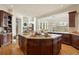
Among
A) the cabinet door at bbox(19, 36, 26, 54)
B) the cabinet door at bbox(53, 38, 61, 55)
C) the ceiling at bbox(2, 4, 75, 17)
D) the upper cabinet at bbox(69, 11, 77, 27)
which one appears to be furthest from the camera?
the cabinet door at bbox(19, 36, 26, 54)

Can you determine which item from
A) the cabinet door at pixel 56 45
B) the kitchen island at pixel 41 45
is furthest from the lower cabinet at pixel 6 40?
the cabinet door at pixel 56 45

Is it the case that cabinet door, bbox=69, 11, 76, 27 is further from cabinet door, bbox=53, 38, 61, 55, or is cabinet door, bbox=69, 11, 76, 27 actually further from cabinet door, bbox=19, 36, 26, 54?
cabinet door, bbox=19, 36, 26, 54

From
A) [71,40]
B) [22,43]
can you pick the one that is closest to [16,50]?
[22,43]

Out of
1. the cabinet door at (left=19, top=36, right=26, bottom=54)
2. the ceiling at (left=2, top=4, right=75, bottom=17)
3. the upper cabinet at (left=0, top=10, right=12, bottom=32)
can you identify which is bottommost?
the cabinet door at (left=19, top=36, right=26, bottom=54)

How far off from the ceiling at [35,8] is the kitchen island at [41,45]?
2.17ft

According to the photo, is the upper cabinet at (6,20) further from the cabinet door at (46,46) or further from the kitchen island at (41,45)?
the cabinet door at (46,46)

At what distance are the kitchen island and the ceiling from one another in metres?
0.66

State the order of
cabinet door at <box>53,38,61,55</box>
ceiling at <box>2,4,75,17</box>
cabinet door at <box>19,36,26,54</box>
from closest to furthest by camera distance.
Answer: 1. ceiling at <box>2,4,75,17</box>
2. cabinet door at <box>53,38,61,55</box>
3. cabinet door at <box>19,36,26,54</box>

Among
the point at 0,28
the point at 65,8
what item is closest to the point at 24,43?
the point at 0,28

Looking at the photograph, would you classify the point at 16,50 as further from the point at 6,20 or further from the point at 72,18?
the point at 72,18

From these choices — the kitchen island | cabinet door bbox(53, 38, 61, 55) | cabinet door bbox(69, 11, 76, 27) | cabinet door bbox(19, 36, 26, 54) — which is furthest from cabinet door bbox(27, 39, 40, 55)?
cabinet door bbox(69, 11, 76, 27)

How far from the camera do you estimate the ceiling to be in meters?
3.92

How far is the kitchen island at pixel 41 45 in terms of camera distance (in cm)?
416
